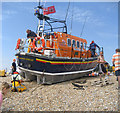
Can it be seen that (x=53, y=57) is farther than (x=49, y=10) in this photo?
No

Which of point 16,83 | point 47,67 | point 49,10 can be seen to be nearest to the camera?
point 16,83

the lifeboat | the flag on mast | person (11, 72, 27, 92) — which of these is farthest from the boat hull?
the flag on mast

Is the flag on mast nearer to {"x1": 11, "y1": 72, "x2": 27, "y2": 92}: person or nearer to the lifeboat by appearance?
the lifeboat

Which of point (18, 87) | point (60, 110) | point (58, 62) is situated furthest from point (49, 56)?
point (60, 110)

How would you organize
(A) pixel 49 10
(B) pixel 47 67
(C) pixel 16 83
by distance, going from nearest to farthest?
1. (C) pixel 16 83
2. (B) pixel 47 67
3. (A) pixel 49 10

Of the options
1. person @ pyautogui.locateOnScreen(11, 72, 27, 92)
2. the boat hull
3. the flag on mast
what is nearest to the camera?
person @ pyautogui.locateOnScreen(11, 72, 27, 92)

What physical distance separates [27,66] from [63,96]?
398 centimetres

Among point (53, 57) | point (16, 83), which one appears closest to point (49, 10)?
point (53, 57)

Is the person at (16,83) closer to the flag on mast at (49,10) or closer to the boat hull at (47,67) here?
the boat hull at (47,67)

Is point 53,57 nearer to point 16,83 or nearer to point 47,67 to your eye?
point 47,67

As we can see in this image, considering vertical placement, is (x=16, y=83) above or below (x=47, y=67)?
below

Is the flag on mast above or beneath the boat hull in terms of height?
above

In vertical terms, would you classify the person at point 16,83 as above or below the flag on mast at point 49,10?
below

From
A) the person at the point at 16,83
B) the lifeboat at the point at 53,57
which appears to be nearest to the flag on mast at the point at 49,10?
the lifeboat at the point at 53,57
